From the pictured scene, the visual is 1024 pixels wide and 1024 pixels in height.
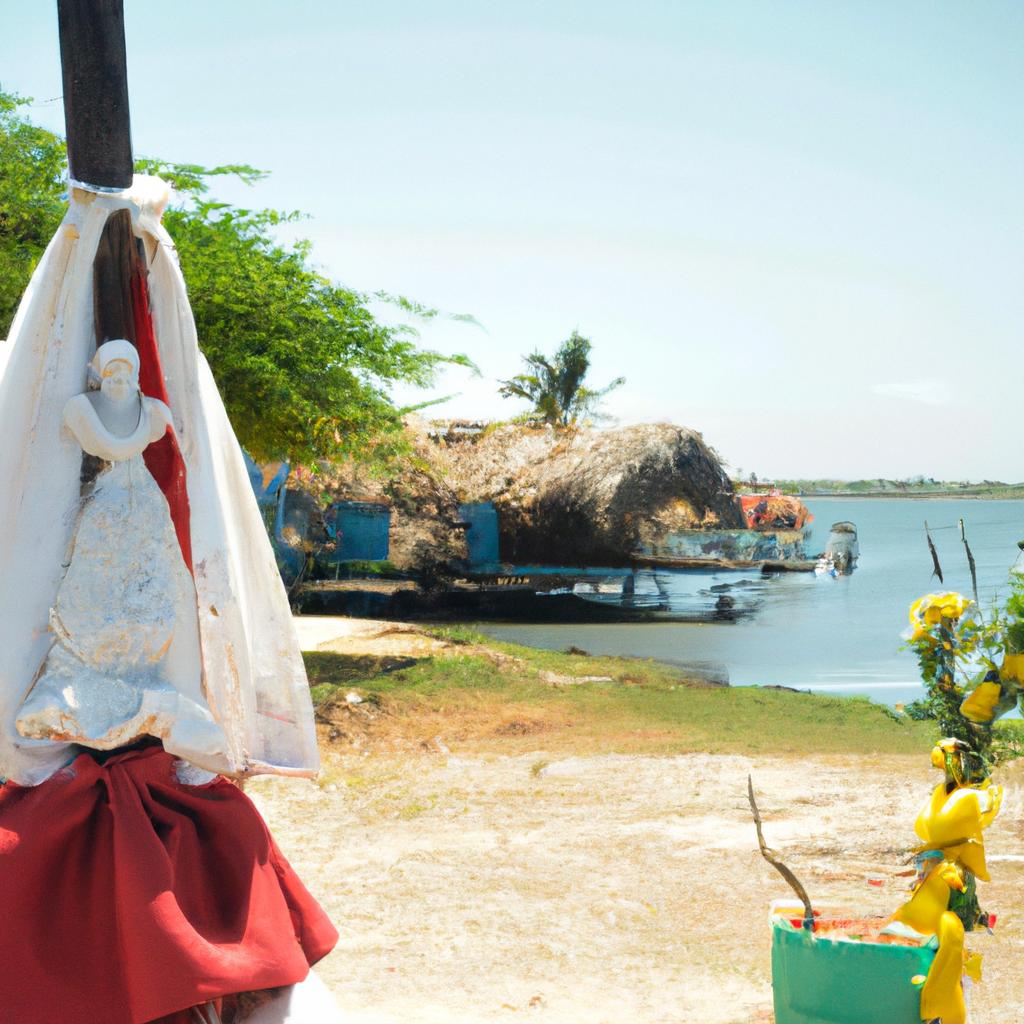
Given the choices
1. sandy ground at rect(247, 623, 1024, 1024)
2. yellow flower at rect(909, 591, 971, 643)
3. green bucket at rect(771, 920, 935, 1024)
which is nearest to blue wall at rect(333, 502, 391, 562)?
sandy ground at rect(247, 623, 1024, 1024)

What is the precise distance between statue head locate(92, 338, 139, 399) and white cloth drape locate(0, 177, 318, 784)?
73 millimetres

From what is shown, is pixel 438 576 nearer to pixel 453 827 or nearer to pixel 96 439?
pixel 453 827

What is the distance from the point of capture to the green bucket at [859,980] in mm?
3588

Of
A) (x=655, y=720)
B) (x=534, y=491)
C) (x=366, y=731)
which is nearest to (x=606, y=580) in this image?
(x=534, y=491)

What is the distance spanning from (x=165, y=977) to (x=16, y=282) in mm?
8057

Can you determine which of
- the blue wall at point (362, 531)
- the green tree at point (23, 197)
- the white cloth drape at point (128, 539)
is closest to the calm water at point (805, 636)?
the blue wall at point (362, 531)

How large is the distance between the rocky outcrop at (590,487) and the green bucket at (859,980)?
14.4 m

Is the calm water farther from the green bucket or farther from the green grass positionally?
the green bucket

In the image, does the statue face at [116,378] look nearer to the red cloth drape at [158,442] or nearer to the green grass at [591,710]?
the red cloth drape at [158,442]

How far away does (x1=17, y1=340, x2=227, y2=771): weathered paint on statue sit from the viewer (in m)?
2.90

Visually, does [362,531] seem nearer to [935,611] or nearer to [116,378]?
[935,611]

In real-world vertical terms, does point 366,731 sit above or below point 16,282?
below

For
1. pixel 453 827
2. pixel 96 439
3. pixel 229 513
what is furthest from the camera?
pixel 453 827

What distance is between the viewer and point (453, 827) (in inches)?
291
